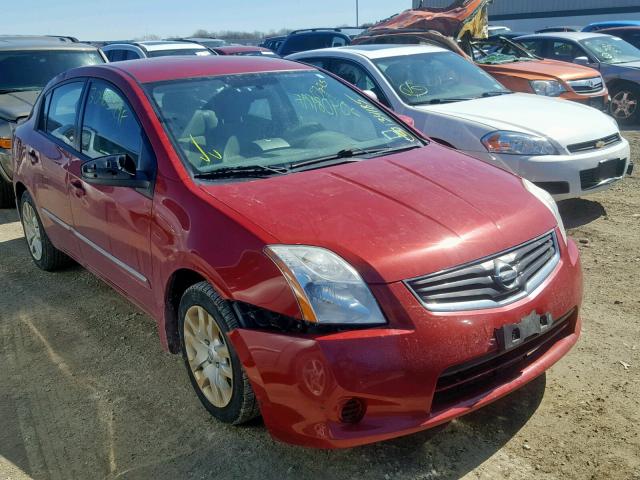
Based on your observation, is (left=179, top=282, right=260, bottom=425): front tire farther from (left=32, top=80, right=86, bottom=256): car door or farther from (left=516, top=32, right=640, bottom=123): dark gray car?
(left=516, top=32, right=640, bottom=123): dark gray car

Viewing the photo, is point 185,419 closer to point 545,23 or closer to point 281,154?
point 281,154

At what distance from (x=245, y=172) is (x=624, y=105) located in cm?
984

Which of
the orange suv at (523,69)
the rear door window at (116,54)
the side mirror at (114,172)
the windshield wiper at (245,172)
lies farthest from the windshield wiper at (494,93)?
the rear door window at (116,54)

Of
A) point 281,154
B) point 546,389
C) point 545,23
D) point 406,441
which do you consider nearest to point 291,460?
point 406,441

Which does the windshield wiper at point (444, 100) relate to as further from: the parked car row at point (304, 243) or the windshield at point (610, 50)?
the windshield at point (610, 50)

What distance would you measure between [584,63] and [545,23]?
30.0m

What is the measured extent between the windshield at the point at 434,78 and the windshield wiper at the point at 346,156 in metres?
2.94

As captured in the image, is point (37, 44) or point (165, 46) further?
point (165, 46)

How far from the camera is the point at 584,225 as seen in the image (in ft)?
→ 18.8

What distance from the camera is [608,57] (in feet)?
37.4

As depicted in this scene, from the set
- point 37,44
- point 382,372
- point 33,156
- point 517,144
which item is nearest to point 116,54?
point 37,44

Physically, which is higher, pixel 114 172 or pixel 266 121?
pixel 266 121

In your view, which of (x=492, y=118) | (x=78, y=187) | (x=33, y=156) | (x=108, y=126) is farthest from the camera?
(x=492, y=118)

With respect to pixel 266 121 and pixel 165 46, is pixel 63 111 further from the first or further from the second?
pixel 165 46
